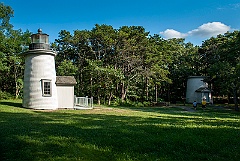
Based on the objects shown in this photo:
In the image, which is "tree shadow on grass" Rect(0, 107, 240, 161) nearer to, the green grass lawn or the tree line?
the green grass lawn

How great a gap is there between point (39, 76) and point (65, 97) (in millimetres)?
3241

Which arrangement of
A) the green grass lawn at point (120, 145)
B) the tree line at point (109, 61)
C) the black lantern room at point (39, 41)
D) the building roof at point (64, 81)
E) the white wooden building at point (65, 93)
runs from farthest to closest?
the tree line at point (109, 61)
the white wooden building at point (65, 93)
the building roof at point (64, 81)
the black lantern room at point (39, 41)
the green grass lawn at point (120, 145)

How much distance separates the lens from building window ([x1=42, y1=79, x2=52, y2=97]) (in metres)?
22.0

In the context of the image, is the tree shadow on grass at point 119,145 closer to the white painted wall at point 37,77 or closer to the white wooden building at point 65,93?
the white painted wall at point 37,77

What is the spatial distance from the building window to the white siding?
3.84ft

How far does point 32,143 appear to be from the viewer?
741cm

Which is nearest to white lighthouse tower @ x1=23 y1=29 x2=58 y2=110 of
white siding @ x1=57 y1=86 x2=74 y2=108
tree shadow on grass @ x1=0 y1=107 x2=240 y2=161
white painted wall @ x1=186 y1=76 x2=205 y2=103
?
white siding @ x1=57 y1=86 x2=74 y2=108

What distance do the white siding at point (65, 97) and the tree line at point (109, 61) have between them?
9561 mm

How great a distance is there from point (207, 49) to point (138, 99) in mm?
16521

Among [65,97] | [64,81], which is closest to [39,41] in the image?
[64,81]

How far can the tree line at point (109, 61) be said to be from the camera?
109ft

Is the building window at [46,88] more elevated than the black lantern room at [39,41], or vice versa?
the black lantern room at [39,41]

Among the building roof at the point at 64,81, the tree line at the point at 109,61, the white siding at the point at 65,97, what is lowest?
the white siding at the point at 65,97

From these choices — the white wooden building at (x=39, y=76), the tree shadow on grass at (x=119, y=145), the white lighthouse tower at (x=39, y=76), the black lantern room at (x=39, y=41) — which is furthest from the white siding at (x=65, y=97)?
the tree shadow on grass at (x=119, y=145)
